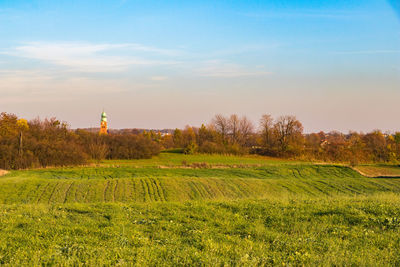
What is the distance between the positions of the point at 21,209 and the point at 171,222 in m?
5.09

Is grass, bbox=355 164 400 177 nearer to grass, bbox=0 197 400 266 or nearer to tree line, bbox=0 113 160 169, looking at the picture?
grass, bbox=0 197 400 266

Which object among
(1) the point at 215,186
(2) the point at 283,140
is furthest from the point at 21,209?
(2) the point at 283,140

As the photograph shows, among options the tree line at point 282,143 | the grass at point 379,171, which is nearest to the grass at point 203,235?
the grass at point 379,171

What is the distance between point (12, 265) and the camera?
18.0ft

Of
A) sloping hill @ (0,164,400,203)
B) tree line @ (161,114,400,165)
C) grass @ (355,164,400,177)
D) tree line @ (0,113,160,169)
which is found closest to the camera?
sloping hill @ (0,164,400,203)

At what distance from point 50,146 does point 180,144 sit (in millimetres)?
40486

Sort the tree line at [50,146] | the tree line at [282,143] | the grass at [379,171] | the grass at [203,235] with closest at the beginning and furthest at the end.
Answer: the grass at [203,235]
the grass at [379,171]
the tree line at [50,146]
the tree line at [282,143]

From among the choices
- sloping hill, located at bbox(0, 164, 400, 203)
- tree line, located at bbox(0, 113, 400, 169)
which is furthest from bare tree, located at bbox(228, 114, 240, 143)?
sloping hill, located at bbox(0, 164, 400, 203)

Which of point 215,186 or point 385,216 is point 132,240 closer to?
point 385,216

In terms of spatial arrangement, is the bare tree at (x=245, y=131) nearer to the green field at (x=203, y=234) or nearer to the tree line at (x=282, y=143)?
the tree line at (x=282, y=143)

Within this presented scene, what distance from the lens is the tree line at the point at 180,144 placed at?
135 ft

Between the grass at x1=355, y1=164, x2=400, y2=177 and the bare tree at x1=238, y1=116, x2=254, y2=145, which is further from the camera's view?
the bare tree at x1=238, y1=116, x2=254, y2=145

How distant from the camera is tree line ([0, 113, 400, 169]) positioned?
135 ft

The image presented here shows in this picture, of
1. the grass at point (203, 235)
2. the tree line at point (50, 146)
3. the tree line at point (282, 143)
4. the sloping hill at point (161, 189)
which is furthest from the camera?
the tree line at point (282, 143)
